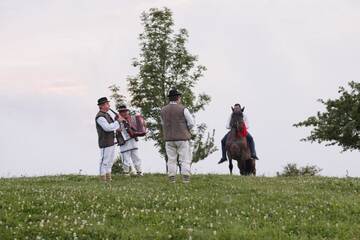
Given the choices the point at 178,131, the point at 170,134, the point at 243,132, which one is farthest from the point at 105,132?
the point at 243,132

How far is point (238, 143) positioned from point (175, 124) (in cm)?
530

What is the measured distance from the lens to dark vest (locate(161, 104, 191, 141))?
19422mm

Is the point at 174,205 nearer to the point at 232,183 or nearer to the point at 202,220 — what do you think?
the point at 202,220

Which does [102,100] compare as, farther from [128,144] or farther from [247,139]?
[247,139]

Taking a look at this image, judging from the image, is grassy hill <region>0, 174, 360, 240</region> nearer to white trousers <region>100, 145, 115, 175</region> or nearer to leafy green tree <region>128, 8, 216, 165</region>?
white trousers <region>100, 145, 115, 175</region>

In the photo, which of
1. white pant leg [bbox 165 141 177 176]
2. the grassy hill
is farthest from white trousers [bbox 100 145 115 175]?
the grassy hill

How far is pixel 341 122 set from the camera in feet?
148

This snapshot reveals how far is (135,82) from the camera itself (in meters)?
45.3

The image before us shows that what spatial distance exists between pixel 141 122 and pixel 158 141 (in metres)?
20.1

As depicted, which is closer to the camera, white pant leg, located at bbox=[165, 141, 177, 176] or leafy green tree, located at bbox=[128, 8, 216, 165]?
white pant leg, located at bbox=[165, 141, 177, 176]

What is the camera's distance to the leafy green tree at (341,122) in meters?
43.9

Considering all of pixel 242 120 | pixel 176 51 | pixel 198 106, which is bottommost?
pixel 242 120

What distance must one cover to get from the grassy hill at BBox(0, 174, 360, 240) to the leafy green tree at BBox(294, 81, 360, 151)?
27966 mm

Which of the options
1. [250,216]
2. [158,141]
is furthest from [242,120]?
[158,141]
